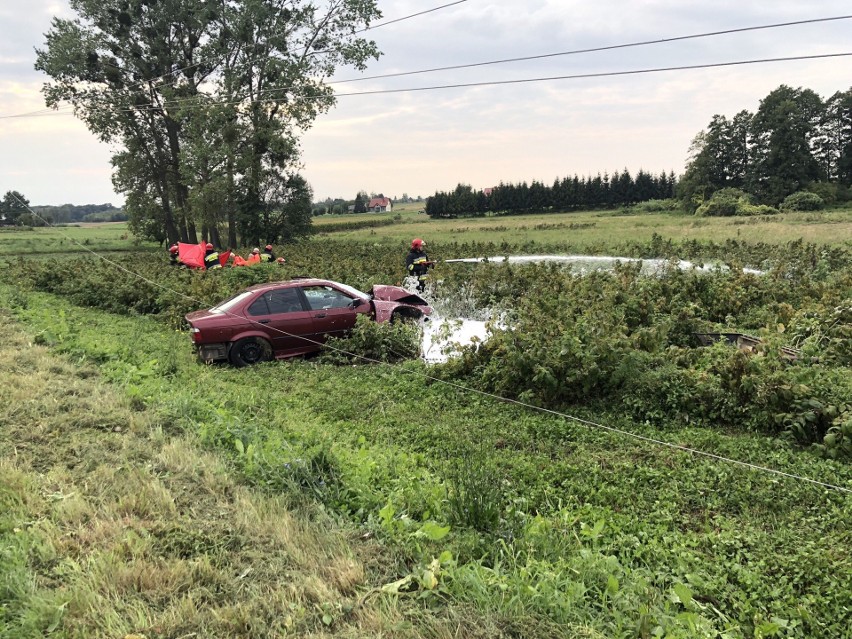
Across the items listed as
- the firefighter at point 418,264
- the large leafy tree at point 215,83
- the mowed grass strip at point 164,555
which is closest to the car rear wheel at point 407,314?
the firefighter at point 418,264

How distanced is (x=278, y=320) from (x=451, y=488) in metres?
A: 6.48

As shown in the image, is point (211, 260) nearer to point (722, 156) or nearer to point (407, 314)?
point (407, 314)

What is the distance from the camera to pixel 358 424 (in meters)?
6.70

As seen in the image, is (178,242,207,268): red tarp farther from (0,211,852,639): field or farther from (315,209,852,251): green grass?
(315,209,852,251): green grass

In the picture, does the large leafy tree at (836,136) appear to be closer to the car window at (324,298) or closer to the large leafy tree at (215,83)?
the large leafy tree at (215,83)

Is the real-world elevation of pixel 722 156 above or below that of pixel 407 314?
above

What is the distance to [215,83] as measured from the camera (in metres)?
37.2

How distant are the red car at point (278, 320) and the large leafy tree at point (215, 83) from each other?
27959mm

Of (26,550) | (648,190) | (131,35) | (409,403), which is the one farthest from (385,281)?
(648,190)

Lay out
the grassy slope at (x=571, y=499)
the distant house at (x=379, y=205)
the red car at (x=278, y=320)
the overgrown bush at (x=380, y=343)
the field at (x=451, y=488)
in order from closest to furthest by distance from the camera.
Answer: the field at (x=451, y=488), the grassy slope at (x=571, y=499), the overgrown bush at (x=380, y=343), the red car at (x=278, y=320), the distant house at (x=379, y=205)

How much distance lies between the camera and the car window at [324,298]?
10.5 metres

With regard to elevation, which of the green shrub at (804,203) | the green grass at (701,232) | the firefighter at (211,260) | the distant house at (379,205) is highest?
the distant house at (379,205)

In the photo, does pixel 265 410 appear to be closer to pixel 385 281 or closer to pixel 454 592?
pixel 454 592

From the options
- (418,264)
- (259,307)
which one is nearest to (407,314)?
(259,307)
